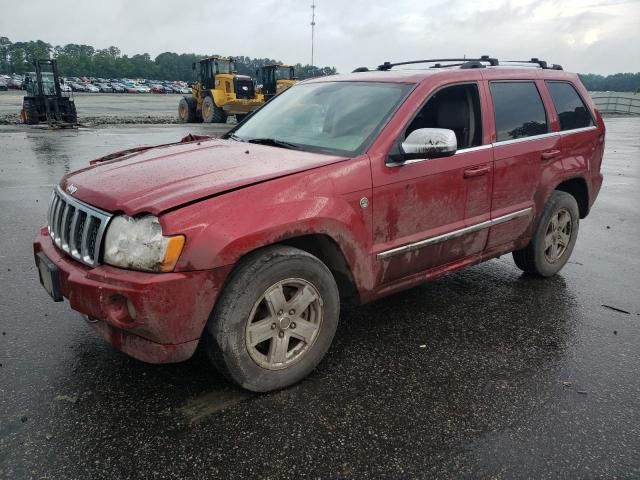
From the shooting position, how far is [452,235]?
3.69 metres

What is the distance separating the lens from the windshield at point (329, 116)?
3.42 metres

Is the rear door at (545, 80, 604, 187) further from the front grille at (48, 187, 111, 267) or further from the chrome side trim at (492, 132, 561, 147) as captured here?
the front grille at (48, 187, 111, 267)

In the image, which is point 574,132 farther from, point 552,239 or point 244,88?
point 244,88

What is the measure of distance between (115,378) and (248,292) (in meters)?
1.04

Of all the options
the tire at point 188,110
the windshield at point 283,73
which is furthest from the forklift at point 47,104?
the windshield at point 283,73

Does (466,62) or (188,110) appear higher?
(466,62)

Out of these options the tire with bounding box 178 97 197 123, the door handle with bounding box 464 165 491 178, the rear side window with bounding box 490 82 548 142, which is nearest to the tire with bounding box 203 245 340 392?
the door handle with bounding box 464 165 491 178

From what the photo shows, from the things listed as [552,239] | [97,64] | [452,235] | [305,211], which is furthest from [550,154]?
[97,64]

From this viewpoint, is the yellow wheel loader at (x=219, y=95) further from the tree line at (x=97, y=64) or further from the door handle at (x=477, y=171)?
the tree line at (x=97, y=64)

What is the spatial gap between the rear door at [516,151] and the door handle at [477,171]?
12 centimetres

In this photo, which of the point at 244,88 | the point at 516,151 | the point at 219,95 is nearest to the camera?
the point at 516,151

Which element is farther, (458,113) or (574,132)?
(574,132)

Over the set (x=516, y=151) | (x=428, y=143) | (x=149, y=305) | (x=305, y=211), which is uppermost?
(x=428, y=143)

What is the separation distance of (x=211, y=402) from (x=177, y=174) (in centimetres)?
126
